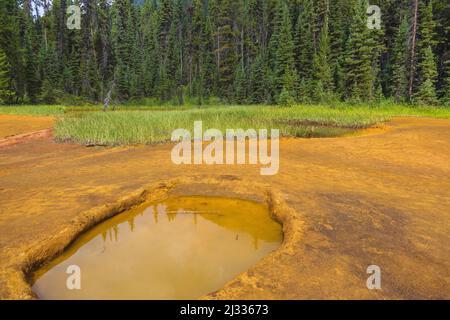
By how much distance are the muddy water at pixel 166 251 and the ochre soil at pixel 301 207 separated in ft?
0.81

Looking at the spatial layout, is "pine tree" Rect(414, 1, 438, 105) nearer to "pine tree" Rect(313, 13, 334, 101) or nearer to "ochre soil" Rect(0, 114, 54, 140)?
"pine tree" Rect(313, 13, 334, 101)

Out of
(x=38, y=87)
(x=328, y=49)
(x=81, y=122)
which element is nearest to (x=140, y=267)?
(x=81, y=122)

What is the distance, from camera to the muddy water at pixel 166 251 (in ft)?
11.2

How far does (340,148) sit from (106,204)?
24.4ft

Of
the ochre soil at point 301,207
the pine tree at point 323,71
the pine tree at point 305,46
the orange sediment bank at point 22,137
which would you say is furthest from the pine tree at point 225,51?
the ochre soil at point 301,207

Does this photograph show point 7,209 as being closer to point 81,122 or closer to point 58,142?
point 58,142

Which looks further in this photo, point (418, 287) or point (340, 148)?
point (340, 148)

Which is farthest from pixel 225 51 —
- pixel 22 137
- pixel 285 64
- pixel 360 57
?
pixel 22 137

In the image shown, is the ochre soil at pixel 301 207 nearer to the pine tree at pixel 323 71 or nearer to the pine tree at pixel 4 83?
the pine tree at pixel 323 71

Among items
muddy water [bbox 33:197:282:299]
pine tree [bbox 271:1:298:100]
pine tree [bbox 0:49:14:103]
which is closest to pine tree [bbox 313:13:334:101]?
pine tree [bbox 271:1:298:100]

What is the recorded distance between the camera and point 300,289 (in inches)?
118

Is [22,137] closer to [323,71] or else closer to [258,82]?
[323,71]

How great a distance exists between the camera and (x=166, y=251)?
4.25 meters

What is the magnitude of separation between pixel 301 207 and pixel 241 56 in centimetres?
5014
